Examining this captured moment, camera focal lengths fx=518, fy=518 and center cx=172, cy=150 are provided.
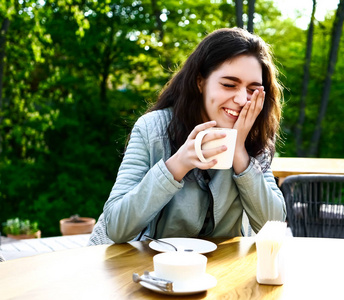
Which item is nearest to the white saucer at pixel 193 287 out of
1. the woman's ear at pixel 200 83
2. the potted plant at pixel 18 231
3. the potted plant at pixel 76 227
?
the woman's ear at pixel 200 83

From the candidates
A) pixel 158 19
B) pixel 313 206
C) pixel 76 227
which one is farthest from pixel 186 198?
pixel 158 19

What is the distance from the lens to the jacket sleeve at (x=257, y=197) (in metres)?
1.64

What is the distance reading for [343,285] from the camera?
1.12 metres

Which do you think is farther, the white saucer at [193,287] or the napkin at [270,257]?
the napkin at [270,257]

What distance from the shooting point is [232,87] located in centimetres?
170

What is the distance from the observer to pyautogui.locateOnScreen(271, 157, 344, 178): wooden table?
3.06 metres

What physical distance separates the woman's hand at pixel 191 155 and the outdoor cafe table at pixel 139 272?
0.23 meters

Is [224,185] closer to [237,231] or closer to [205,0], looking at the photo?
[237,231]

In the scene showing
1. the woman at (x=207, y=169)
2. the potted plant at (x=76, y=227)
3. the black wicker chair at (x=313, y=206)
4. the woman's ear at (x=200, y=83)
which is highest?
the woman's ear at (x=200, y=83)

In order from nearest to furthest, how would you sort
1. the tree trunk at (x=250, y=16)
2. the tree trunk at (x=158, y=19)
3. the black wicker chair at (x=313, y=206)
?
the black wicker chair at (x=313, y=206) → the tree trunk at (x=250, y=16) → the tree trunk at (x=158, y=19)

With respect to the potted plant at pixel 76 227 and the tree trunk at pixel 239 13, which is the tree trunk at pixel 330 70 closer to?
the tree trunk at pixel 239 13

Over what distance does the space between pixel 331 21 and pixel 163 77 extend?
3.99 metres

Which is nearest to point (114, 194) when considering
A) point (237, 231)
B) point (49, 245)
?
point (237, 231)

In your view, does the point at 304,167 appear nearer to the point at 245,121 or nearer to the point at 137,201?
the point at 245,121
